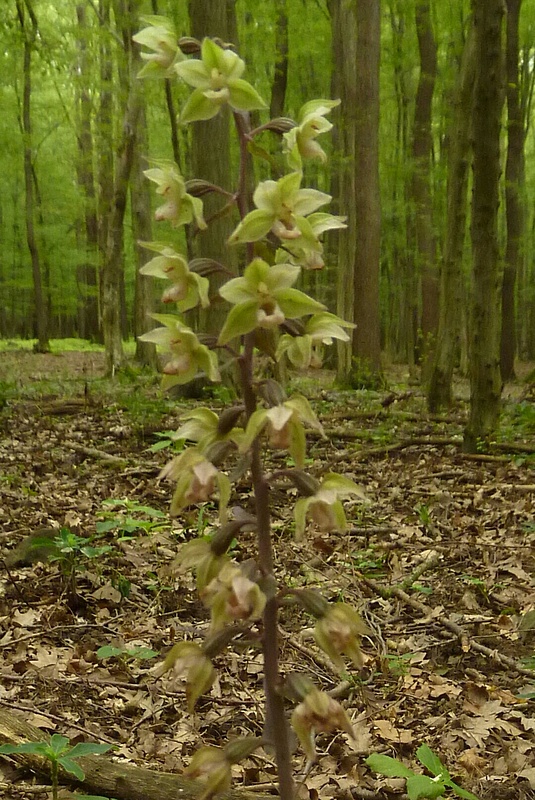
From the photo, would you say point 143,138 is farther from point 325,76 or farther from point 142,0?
point 325,76

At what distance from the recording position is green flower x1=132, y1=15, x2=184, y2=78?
167 centimetres

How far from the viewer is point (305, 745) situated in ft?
4.71

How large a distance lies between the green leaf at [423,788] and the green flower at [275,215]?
1524 millimetres

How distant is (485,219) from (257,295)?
549cm

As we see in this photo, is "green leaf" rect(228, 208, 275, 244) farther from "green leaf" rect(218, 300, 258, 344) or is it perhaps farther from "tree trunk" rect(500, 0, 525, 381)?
"tree trunk" rect(500, 0, 525, 381)

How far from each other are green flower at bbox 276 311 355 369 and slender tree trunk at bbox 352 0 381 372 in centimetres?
1040

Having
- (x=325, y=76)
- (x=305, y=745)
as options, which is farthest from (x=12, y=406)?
(x=325, y=76)

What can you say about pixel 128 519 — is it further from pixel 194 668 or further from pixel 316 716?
pixel 316 716

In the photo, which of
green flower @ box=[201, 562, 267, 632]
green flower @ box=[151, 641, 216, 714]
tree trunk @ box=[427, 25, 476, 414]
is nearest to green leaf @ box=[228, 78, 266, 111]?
green flower @ box=[201, 562, 267, 632]

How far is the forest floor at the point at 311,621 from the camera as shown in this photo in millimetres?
2643

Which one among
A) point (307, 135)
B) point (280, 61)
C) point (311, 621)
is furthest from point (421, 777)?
point (280, 61)

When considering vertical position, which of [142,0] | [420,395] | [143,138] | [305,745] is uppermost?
[142,0]

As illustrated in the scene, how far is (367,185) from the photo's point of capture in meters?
12.3

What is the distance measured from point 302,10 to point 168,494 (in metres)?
15.3
